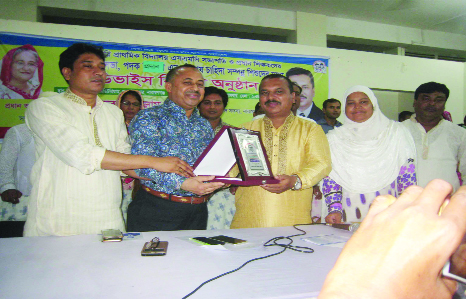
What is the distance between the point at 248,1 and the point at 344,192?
4122mm

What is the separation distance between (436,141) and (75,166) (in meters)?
3.17

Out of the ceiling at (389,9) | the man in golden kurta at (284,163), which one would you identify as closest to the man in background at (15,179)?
the man in golden kurta at (284,163)

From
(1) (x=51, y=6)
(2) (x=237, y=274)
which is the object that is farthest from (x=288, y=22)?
(2) (x=237, y=274)

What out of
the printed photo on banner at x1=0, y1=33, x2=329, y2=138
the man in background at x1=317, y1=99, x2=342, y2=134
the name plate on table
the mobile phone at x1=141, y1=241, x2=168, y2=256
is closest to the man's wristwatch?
the name plate on table

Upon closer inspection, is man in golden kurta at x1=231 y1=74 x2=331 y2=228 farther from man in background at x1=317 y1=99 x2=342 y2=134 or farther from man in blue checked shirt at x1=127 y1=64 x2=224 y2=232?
man in background at x1=317 y1=99 x2=342 y2=134

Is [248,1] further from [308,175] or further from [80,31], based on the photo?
[308,175]

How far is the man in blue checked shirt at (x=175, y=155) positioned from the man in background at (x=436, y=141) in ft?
7.64

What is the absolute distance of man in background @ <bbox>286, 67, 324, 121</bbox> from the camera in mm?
5273

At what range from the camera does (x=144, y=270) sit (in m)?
1.05

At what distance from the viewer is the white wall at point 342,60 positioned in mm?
4325

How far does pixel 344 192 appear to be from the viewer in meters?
2.36

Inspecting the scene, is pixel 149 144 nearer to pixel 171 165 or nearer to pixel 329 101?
pixel 171 165

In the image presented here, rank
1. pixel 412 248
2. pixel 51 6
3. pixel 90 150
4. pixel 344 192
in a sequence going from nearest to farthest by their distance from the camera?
pixel 412 248 → pixel 90 150 → pixel 344 192 → pixel 51 6

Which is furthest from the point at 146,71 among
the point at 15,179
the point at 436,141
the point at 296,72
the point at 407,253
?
the point at 407,253
